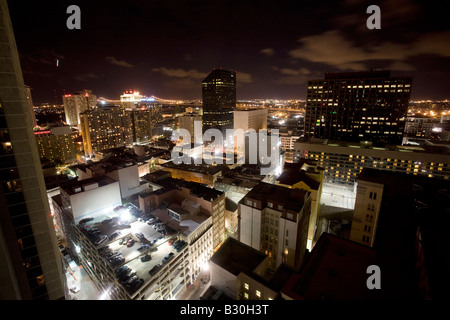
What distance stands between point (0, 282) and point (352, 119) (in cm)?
7237

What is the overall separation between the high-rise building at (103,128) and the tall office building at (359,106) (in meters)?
74.1

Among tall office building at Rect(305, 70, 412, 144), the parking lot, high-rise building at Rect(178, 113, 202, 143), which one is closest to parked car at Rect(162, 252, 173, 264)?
the parking lot

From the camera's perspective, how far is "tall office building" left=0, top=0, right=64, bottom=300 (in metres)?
11.8

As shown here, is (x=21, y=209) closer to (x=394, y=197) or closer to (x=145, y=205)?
(x=145, y=205)

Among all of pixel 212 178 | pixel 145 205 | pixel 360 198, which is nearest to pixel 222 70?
pixel 212 178

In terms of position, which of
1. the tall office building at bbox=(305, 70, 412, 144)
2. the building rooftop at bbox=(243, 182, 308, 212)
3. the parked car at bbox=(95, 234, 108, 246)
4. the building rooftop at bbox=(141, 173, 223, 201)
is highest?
the tall office building at bbox=(305, 70, 412, 144)

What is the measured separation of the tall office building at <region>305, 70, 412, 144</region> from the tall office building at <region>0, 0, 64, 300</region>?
66763mm

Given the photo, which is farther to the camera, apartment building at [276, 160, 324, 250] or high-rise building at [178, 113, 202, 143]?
high-rise building at [178, 113, 202, 143]

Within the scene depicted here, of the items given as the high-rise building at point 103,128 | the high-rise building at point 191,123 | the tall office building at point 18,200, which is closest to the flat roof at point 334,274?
the tall office building at point 18,200

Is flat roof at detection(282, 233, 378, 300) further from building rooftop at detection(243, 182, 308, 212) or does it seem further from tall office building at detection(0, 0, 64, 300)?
tall office building at detection(0, 0, 64, 300)

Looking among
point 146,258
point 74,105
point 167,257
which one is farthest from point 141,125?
point 167,257

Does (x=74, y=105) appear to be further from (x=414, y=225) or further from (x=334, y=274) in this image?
(x=414, y=225)

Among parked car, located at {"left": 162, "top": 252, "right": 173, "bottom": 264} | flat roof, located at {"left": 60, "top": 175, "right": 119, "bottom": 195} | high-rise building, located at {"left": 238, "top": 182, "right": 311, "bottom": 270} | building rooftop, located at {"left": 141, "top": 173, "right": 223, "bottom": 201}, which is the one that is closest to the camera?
parked car, located at {"left": 162, "top": 252, "right": 173, "bottom": 264}

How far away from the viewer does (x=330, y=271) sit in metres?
11.6
